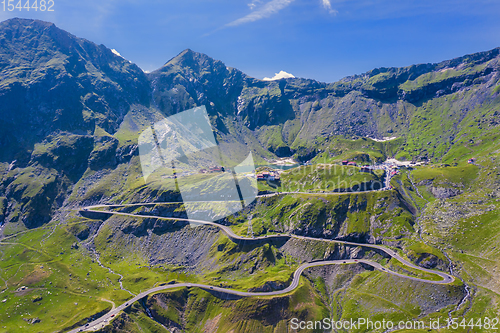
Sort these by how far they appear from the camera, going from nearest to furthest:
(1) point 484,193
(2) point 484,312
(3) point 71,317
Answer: (2) point 484,312
(3) point 71,317
(1) point 484,193

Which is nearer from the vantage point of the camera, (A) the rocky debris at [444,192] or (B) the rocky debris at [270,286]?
(B) the rocky debris at [270,286]

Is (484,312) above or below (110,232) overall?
below

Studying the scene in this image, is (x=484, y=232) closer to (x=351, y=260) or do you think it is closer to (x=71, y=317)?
(x=351, y=260)

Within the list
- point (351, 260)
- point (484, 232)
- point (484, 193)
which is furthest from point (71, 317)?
point (484, 193)

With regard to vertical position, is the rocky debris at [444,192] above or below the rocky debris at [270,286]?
above

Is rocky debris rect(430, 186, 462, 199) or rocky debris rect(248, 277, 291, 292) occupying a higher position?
rocky debris rect(430, 186, 462, 199)

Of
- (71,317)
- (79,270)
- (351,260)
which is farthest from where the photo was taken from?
(79,270)

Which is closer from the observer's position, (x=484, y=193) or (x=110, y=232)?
(x=484, y=193)

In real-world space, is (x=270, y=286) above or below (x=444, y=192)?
below

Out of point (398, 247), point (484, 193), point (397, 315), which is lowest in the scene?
point (397, 315)

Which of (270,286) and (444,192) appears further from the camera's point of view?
(444,192)

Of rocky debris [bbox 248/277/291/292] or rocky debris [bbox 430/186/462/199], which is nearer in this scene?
rocky debris [bbox 248/277/291/292]
